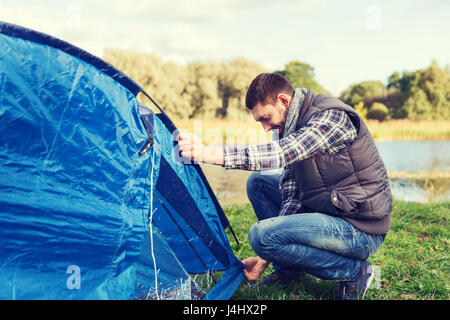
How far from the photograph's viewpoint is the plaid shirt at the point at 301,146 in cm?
196

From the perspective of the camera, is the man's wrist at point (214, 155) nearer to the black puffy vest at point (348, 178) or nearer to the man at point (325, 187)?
the man at point (325, 187)

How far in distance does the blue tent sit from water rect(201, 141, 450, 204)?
328 cm

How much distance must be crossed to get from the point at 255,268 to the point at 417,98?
65.2ft

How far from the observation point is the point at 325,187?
Result: 2.15 m

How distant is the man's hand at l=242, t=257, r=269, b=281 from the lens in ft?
7.87

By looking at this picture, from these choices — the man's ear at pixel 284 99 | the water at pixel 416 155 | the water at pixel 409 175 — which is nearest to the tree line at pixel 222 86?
the water at pixel 416 155

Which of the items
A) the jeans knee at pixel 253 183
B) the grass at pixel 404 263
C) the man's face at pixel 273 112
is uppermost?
the man's face at pixel 273 112

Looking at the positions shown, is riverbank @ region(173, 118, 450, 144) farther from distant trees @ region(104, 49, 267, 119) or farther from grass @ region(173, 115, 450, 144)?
distant trees @ region(104, 49, 267, 119)

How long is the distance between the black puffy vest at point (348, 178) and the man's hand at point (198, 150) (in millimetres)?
523

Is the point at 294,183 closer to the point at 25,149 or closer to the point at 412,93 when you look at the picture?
the point at 25,149

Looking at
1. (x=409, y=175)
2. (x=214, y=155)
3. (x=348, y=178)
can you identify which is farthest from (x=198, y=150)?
(x=409, y=175)

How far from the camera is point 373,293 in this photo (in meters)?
2.38

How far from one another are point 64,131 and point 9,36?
0.45 meters

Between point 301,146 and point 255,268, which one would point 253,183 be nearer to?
point 255,268
